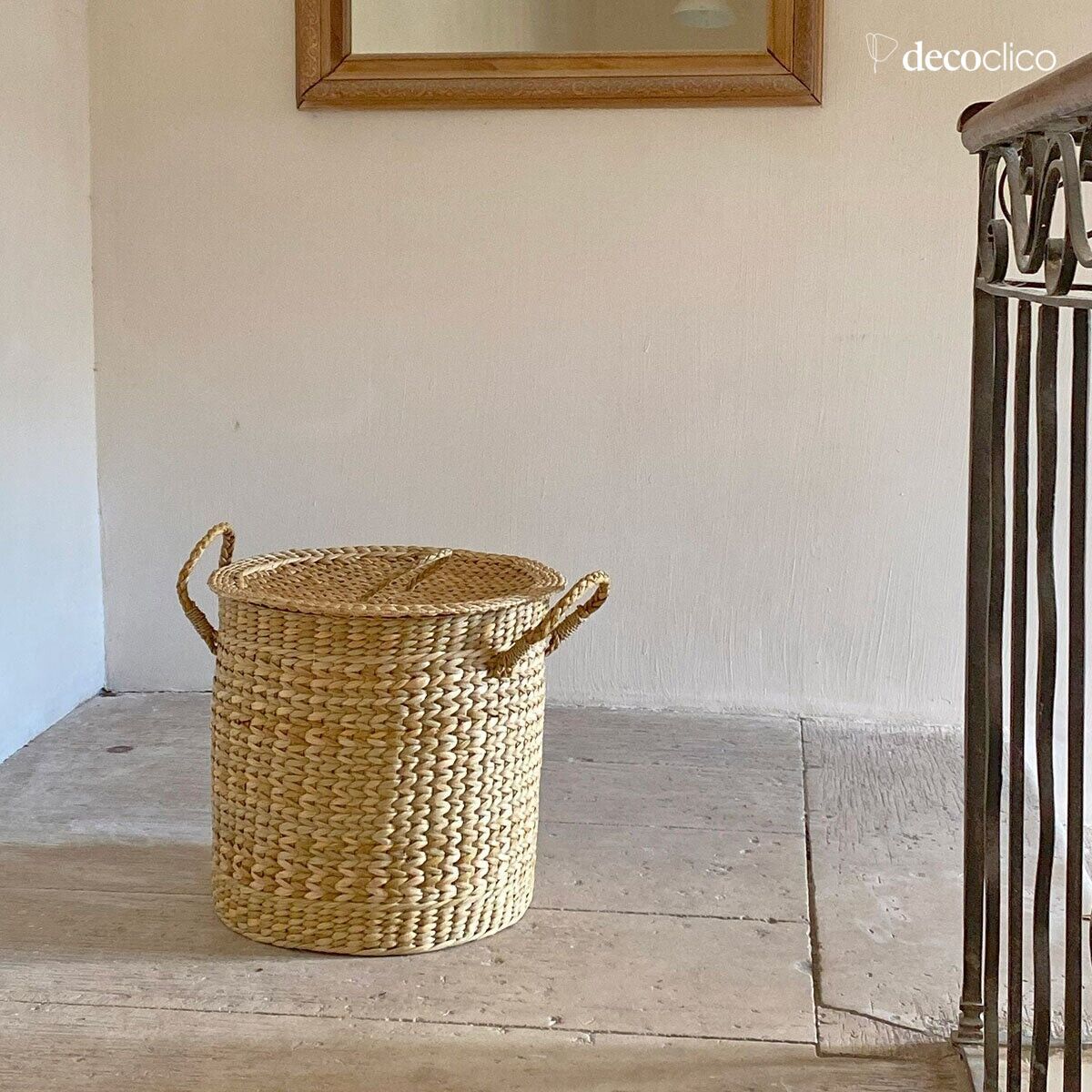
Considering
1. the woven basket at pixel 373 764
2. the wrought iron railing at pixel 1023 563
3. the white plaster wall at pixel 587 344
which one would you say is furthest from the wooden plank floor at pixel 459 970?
the white plaster wall at pixel 587 344

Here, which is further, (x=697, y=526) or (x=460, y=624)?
(x=697, y=526)

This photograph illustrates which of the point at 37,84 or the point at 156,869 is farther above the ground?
the point at 37,84

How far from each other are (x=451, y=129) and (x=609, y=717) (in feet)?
3.51

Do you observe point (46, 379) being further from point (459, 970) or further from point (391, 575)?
point (459, 970)

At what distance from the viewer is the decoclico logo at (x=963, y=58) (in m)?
2.18

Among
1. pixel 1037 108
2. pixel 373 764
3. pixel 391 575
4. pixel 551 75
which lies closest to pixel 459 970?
pixel 373 764

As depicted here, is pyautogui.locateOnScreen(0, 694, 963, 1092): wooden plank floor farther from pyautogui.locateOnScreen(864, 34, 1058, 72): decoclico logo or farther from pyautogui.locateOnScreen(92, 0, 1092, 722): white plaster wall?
pyautogui.locateOnScreen(864, 34, 1058, 72): decoclico logo

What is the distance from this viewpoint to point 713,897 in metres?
1.64

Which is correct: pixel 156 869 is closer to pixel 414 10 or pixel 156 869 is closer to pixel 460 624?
pixel 460 624

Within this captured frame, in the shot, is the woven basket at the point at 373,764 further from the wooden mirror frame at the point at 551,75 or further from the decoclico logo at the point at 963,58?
the decoclico logo at the point at 963,58

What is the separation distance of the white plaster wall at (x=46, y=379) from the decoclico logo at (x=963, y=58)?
1.37m

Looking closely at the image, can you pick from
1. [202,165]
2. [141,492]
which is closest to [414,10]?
[202,165]

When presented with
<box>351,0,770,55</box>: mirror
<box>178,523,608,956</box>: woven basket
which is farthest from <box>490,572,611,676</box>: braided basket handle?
<box>351,0,770,55</box>: mirror

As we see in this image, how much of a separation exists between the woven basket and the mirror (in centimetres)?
112
